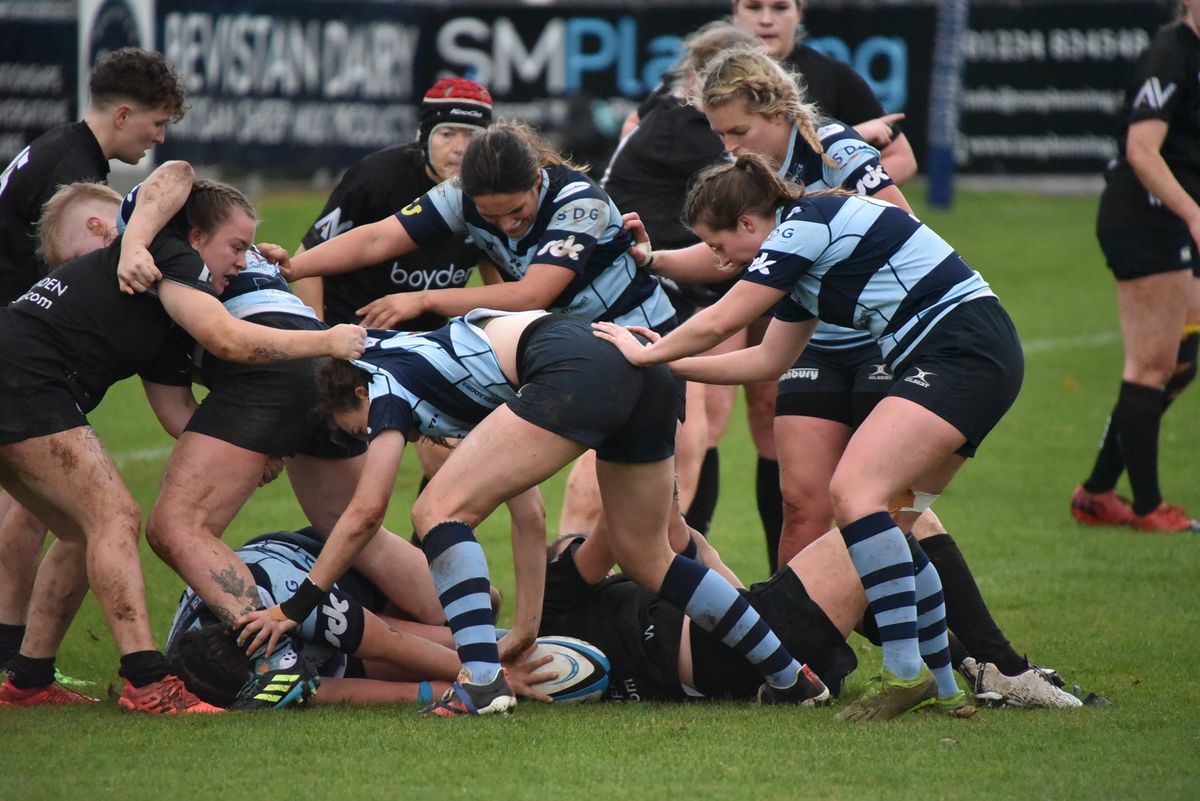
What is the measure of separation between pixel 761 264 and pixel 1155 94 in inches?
141

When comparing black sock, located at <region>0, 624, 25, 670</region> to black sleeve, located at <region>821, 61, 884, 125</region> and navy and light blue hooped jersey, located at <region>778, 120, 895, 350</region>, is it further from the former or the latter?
black sleeve, located at <region>821, 61, 884, 125</region>

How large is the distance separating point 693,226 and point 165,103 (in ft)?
7.10

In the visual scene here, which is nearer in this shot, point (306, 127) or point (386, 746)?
point (386, 746)

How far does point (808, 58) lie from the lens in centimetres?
670

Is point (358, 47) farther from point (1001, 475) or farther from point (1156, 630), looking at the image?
point (1156, 630)

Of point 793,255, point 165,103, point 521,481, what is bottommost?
point 521,481

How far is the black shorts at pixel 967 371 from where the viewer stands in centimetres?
441

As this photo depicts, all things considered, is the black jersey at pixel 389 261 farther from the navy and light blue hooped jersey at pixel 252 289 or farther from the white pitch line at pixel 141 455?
the white pitch line at pixel 141 455

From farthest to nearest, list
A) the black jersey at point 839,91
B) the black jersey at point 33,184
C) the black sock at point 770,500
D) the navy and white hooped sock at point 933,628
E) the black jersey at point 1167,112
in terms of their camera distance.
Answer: the black jersey at point 1167,112, the black jersey at point 839,91, the black sock at point 770,500, the black jersey at point 33,184, the navy and white hooped sock at point 933,628

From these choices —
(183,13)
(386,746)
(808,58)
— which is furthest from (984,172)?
(386,746)

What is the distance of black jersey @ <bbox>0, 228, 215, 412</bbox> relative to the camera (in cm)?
475

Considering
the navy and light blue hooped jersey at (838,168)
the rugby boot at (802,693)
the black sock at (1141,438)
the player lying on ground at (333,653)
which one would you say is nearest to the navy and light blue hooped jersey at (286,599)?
the player lying on ground at (333,653)

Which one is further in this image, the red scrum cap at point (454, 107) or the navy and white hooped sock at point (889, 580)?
the red scrum cap at point (454, 107)

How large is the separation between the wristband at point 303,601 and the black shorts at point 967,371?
1858 millimetres
